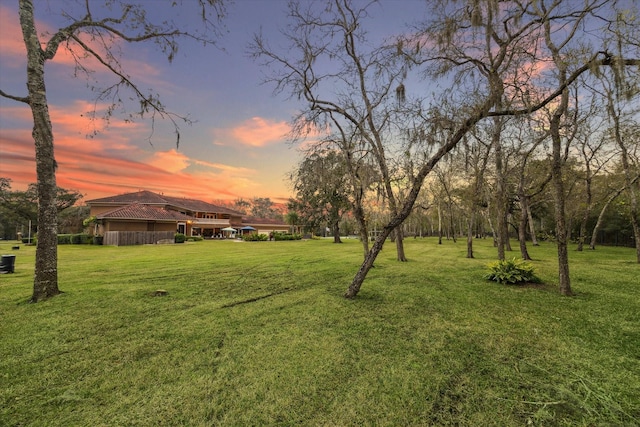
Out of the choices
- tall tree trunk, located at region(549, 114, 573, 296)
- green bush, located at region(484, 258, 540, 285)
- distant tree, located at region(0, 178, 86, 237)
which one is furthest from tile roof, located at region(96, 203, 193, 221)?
tall tree trunk, located at region(549, 114, 573, 296)

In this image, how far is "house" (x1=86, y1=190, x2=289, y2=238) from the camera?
28.5m

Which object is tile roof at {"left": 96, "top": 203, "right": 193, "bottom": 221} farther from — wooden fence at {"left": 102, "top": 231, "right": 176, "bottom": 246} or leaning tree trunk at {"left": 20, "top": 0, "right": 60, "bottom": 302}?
leaning tree trunk at {"left": 20, "top": 0, "right": 60, "bottom": 302}

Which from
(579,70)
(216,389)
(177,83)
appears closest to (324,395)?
(216,389)

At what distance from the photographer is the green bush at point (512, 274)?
26.2ft

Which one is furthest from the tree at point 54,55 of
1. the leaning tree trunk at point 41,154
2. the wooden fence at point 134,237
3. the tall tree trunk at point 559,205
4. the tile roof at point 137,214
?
the tile roof at point 137,214

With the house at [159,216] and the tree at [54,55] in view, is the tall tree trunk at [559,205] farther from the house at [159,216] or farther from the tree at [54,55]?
the house at [159,216]

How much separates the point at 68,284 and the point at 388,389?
29.2 ft

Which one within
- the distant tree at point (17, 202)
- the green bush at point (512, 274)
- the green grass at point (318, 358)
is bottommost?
the green grass at point (318, 358)

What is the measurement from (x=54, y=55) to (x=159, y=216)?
28203 millimetres

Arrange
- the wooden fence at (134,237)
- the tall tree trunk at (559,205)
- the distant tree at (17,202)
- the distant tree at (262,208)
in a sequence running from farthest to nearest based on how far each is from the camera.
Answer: the distant tree at (262,208)
the distant tree at (17,202)
the wooden fence at (134,237)
the tall tree trunk at (559,205)

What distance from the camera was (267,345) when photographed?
13.4ft

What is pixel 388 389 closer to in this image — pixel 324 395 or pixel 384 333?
pixel 324 395

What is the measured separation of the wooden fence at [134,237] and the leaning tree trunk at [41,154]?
74.9 ft

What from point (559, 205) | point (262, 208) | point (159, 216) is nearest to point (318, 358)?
point (559, 205)
